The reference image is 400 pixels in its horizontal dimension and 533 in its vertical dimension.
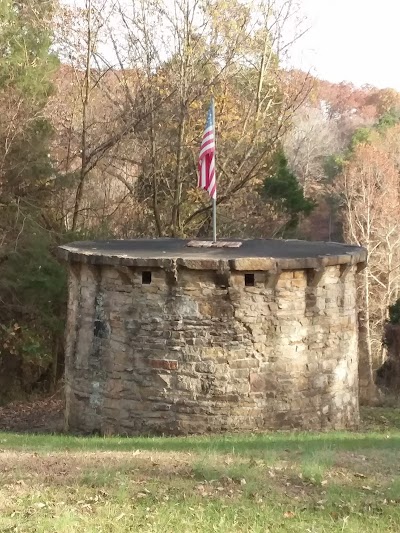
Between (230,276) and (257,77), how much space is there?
37.2 feet

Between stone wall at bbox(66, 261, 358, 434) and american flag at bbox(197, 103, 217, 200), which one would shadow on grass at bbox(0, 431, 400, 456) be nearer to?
stone wall at bbox(66, 261, 358, 434)

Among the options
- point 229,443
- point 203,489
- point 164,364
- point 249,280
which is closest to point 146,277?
point 164,364

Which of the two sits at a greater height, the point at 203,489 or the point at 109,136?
the point at 109,136

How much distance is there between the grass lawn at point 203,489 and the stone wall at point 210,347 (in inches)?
69.7

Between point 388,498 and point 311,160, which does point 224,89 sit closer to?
point 388,498

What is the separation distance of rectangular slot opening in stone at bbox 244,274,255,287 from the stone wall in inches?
0.8

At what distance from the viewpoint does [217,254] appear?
31.7ft

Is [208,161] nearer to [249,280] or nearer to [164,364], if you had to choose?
[249,280]

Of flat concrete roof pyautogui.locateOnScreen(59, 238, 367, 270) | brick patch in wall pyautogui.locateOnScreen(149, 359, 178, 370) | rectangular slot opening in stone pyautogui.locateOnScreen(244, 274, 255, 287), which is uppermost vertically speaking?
flat concrete roof pyautogui.locateOnScreen(59, 238, 367, 270)

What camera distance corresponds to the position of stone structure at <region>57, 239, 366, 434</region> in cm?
910

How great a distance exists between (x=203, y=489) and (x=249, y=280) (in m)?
4.02

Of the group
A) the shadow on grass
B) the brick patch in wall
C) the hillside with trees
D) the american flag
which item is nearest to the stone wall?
the brick patch in wall

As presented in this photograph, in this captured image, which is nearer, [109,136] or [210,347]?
[210,347]

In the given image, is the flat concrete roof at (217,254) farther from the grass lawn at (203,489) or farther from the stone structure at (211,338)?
the grass lawn at (203,489)
